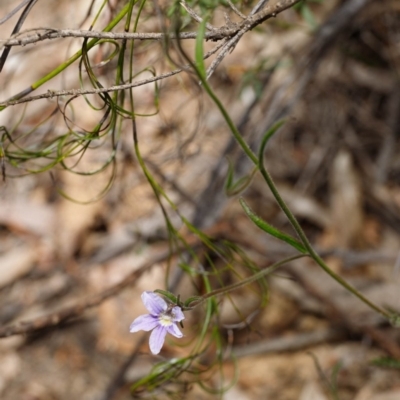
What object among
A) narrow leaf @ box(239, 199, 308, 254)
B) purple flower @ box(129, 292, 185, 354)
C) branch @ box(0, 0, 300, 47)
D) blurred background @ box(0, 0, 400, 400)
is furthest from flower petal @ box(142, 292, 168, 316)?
blurred background @ box(0, 0, 400, 400)

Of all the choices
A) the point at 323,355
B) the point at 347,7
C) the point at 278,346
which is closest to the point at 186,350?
the point at 278,346

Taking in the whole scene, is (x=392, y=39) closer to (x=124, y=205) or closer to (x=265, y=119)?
(x=265, y=119)

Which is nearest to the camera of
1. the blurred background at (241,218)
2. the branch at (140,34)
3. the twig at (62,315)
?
the branch at (140,34)

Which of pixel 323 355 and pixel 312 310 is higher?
pixel 312 310

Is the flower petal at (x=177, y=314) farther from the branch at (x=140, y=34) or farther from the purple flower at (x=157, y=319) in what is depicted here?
the branch at (x=140, y=34)

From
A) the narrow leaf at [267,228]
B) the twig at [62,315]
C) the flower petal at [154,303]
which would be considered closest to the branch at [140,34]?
the narrow leaf at [267,228]

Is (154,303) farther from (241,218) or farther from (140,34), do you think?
(241,218)

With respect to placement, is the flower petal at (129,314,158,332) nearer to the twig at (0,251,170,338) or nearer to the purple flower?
the purple flower
